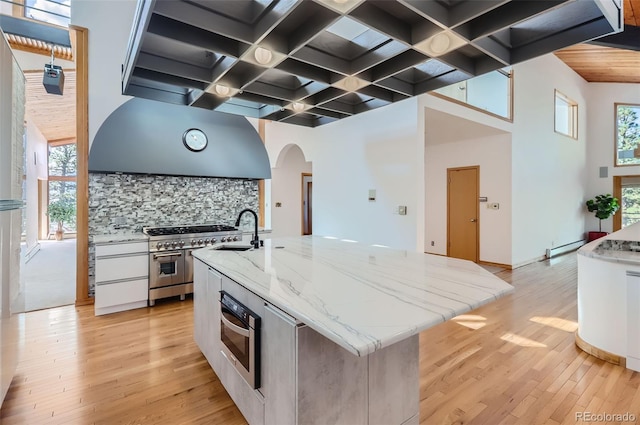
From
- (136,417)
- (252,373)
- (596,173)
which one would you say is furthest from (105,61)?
(596,173)

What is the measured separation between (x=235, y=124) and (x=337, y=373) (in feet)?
14.0

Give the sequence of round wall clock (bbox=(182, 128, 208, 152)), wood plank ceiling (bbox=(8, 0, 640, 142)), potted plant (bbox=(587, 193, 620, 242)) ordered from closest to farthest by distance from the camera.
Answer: round wall clock (bbox=(182, 128, 208, 152))
wood plank ceiling (bbox=(8, 0, 640, 142))
potted plant (bbox=(587, 193, 620, 242))

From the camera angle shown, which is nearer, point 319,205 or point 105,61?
point 105,61

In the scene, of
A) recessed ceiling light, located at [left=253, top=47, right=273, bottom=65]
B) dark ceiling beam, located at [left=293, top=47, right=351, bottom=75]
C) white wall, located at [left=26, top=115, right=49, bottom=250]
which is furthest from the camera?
white wall, located at [left=26, top=115, right=49, bottom=250]

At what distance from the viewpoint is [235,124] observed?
4.77 metres

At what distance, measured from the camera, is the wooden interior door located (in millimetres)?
6266

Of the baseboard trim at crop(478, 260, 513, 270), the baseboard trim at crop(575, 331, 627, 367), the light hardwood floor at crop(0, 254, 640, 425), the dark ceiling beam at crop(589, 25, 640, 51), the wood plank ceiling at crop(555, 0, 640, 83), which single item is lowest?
the light hardwood floor at crop(0, 254, 640, 425)

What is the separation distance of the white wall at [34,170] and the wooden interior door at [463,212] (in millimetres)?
9539

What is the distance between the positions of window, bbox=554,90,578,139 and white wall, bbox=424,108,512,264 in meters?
2.90

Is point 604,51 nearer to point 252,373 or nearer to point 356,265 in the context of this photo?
point 356,265

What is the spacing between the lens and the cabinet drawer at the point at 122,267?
3.48m

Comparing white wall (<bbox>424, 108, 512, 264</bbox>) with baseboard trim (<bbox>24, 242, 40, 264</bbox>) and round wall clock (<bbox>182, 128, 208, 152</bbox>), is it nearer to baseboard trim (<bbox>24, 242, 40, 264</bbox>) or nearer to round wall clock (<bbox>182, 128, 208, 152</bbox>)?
round wall clock (<bbox>182, 128, 208, 152</bbox>)

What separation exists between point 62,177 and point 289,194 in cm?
848

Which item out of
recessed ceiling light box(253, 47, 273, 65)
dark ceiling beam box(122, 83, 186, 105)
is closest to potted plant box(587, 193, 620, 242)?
recessed ceiling light box(253, 47, 273, 65)
